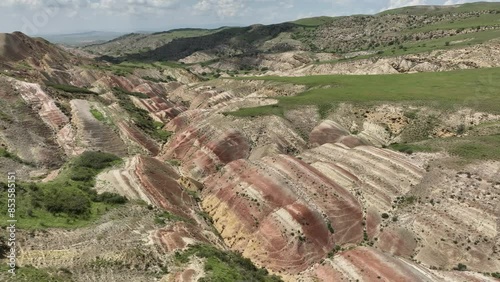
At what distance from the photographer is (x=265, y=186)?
173 ft

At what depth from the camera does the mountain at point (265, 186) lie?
1521 inches

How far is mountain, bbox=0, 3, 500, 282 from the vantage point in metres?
38.6

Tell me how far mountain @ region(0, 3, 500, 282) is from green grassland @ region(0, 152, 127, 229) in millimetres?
201

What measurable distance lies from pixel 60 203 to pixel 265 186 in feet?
80.5

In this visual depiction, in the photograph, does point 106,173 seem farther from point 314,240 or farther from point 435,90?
point 435,90

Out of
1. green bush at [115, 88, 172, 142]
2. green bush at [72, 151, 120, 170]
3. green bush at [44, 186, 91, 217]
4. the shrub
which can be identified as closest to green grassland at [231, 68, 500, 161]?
the shrub

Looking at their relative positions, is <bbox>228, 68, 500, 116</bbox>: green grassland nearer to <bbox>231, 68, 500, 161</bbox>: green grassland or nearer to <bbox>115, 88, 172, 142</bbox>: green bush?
<bbox>231, 68, 500, 161</bbox>: green grassland

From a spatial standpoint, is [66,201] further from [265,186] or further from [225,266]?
[265,186]

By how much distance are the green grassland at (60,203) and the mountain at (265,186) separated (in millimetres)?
201

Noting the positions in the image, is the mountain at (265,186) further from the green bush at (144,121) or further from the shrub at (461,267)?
the green bush at (144,121)

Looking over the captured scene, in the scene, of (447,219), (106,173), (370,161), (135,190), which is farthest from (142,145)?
(447,219)

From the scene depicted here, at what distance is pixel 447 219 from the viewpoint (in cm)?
4719

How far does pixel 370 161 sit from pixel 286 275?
77.1 ft

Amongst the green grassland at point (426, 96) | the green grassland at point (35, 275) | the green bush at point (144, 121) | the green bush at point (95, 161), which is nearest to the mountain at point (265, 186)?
the green grassland at point (35, 275)
